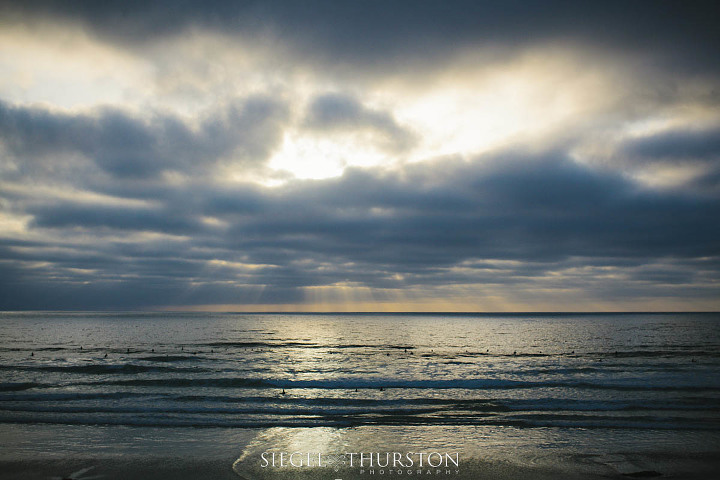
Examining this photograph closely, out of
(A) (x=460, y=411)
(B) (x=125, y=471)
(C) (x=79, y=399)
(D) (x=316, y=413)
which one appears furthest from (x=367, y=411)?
(C) (x=79, y=399)

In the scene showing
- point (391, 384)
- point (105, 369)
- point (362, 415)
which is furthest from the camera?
point (105, 369)

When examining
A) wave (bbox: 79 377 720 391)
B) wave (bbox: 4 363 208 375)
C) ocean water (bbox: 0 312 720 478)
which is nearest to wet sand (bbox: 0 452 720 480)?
ocean water (bbox: 0 312 720 478)

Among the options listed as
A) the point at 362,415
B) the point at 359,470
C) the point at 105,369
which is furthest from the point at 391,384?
the point at 105,369

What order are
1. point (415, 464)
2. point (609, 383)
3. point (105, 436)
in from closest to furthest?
point (415, 464) < point (105, 436) < point (609, 383)

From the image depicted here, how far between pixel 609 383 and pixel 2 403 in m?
39.5

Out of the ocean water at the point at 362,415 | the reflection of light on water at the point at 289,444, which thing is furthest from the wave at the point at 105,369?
the reflection of light on water at the point at 289,444

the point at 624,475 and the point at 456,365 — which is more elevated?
the point at 624,475

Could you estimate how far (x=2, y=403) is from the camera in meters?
22.1

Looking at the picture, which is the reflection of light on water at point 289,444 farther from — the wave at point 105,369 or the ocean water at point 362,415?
the wave at point 105,369

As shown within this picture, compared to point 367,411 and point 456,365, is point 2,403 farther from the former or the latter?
point 456,365

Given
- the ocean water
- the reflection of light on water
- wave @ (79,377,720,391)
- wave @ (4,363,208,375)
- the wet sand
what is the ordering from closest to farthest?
the wet sand, the reflection of light on water, the ocean water, wave @ (79,377,720,391), wave @ (4,363,208,375)

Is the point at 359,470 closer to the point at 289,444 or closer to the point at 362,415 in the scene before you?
the point at 289,444

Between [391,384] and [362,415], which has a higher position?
[362,415]

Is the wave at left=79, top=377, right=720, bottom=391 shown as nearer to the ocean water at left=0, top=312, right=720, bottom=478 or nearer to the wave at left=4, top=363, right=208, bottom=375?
the ocean water at left=0, top=312, right=720, bottom=478
